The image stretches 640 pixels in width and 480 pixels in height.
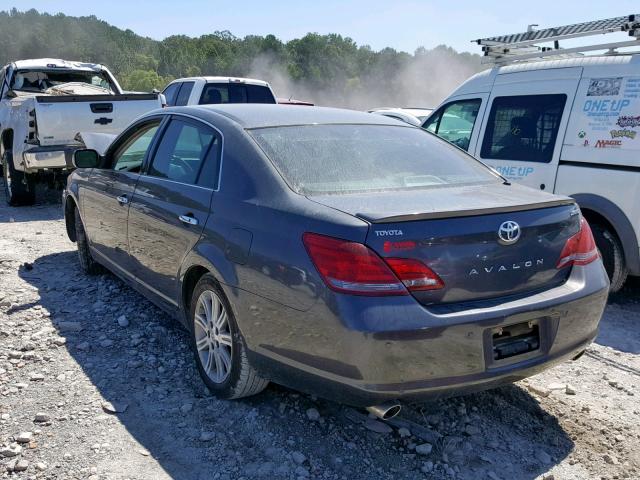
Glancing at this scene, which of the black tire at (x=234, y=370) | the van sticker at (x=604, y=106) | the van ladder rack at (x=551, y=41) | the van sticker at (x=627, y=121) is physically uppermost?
the van ladder rack at (x=551, y=41)

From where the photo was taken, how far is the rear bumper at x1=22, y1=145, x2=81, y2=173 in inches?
321

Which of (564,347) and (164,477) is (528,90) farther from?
(164,477)

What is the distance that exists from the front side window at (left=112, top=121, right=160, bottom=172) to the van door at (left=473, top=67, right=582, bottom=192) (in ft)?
10.5

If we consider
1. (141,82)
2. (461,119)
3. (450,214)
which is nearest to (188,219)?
(450,214)

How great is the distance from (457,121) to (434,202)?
3944mm

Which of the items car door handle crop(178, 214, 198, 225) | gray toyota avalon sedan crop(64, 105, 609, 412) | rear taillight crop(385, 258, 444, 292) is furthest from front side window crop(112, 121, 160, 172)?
rear taillight crop(385, 258, 444, 292)

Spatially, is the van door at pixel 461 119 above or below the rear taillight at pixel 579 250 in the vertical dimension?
above

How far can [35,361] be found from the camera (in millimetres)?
3945

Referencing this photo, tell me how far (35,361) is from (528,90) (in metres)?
4.68

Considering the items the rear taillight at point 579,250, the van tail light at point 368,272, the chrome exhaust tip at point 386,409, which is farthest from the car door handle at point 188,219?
the rear taillight at point 579,250

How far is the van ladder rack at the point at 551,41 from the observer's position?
5184 millimetres

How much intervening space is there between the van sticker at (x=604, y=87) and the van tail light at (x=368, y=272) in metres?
3.35

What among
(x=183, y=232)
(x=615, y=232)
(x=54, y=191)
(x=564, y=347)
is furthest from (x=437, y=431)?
(x=54, y=191)

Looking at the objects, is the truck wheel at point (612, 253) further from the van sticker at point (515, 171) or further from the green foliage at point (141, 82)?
the green foliage at point (141, 82)
